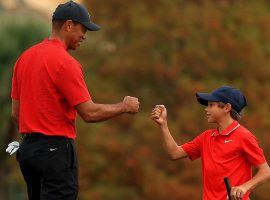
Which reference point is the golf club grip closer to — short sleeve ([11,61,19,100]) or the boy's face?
the boy's face

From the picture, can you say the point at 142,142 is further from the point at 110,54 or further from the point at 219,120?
the point at 219,120

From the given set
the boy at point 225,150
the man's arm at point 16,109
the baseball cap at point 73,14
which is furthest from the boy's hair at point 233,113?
the man's arm at point 16,109

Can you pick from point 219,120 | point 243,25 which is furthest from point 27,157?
point 243,25

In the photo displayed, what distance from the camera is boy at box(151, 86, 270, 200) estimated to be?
7.02m

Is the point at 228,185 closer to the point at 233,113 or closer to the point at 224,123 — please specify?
the point at 224,123

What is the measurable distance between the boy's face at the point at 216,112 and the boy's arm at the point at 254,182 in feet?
1.77

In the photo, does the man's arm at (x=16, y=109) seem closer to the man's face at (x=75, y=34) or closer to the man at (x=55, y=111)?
the man at (x=55, y=111)

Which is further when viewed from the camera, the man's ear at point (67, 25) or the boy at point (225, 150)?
the boy at point (225, 150)

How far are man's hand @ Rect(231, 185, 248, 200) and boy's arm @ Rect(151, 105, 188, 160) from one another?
2.93ft

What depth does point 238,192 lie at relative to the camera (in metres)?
6.68

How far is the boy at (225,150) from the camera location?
7020 mm

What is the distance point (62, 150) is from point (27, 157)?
0.27 m

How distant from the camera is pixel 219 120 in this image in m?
7.31

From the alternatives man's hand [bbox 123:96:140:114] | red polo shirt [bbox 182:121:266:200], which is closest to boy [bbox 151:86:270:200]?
red polo shirt [bbox 182:121:266:200]
